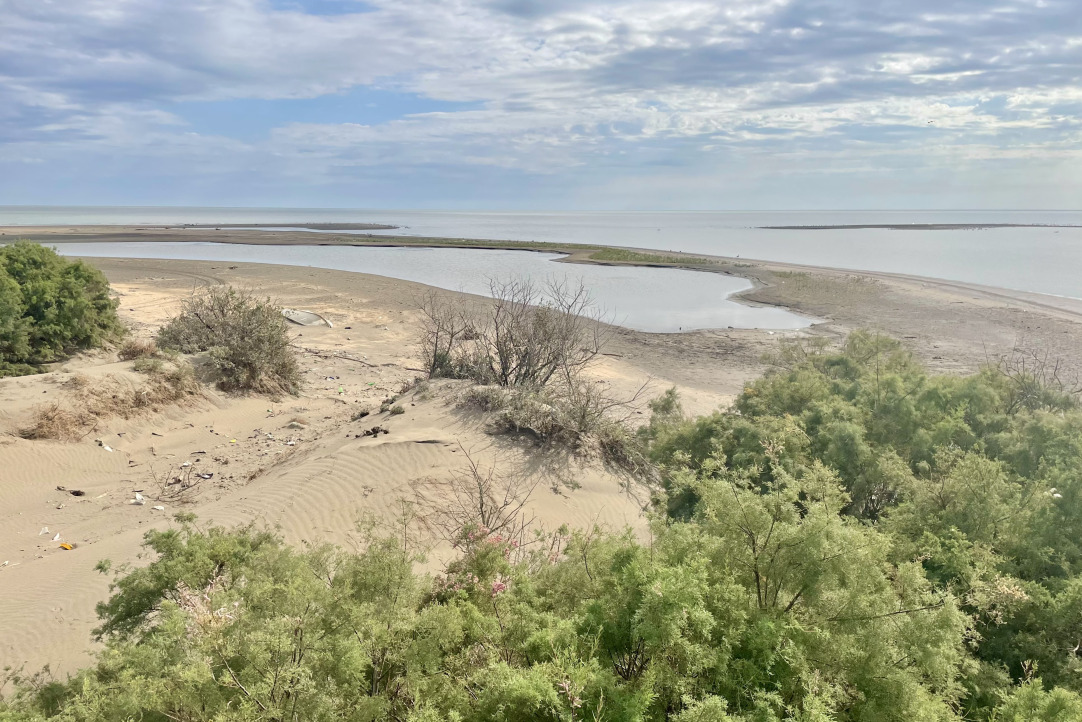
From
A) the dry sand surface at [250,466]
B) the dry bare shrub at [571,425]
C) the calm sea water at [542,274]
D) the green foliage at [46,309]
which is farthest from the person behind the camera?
the calm sea water at [542,274]

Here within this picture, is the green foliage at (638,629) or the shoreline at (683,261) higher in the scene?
the shoreline at (683,261)

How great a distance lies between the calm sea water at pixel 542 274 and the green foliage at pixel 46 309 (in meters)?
17.9

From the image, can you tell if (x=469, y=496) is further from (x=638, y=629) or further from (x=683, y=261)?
(x=683, y=261)

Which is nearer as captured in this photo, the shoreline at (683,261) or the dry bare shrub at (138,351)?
the dry bare shrub at (138,351)

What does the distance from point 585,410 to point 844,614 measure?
7037mm

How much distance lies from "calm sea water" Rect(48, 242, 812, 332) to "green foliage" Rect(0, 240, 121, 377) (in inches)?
704

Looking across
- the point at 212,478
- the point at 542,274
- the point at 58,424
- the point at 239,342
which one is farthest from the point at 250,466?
the point at 542,274

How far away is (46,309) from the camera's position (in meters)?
14.0

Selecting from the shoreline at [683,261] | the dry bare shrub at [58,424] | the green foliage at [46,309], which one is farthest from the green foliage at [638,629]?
the shoreline at [683,261]

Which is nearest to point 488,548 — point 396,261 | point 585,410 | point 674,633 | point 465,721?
point 465,721

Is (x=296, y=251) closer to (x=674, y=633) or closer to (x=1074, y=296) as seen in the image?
(x=1074, y=296)

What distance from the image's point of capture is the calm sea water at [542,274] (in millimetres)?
28656

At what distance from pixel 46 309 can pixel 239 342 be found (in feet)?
13.7

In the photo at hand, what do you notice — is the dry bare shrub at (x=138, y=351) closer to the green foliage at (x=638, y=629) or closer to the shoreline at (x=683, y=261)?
the green foliage at (x=638, y=629)
